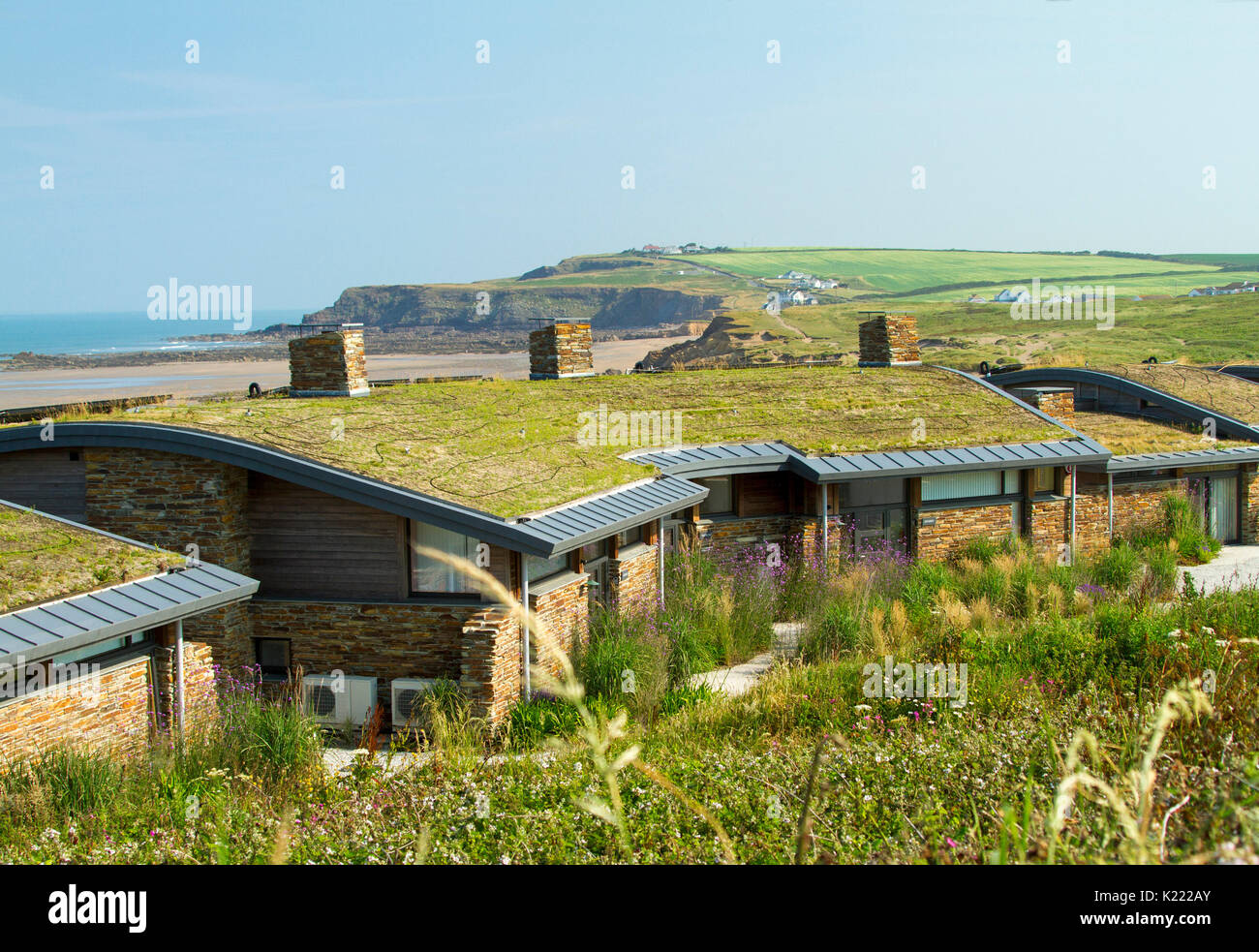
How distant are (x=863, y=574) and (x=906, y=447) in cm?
439

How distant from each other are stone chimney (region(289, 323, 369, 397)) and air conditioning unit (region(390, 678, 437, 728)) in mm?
8344

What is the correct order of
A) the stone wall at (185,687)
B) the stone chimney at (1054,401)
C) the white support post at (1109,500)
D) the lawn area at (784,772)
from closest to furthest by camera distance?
the lawn area at (784,772)
the stone wall at (185,687)
the white support post at (1109,500)
the stone chimney at (1054,401)

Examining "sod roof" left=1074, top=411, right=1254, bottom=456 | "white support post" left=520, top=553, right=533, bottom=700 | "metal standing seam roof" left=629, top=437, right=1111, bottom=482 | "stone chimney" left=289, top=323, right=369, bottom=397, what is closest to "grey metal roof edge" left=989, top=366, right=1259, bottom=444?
"sod roof" left=1074, top=411, right=1254, bottom=456

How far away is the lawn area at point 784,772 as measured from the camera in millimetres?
5000

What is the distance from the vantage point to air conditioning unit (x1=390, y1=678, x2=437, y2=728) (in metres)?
13.6

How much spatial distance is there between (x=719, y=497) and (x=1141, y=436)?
→ 1194 cm

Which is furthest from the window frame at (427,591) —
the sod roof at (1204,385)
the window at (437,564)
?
the sod roof at (1204,385)

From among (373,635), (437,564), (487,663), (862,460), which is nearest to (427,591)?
(437,564)

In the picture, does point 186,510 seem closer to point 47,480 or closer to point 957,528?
point 47,480

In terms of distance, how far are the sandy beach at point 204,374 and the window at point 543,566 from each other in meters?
45.3

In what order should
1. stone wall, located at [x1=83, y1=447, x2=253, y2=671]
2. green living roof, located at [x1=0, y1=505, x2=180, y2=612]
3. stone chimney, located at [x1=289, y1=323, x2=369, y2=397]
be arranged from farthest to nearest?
stone chimney, located at [x1=289, y1=323, x2=369, y2=397], stone wall, located at [x1=83, y1=447, x2=253, y2=671], green living roof, located at [x1=0, y1=505, x2=180, y2=612]

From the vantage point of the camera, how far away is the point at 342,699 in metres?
14.1

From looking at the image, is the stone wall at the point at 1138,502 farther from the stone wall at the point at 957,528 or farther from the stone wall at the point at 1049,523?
the stone wall at the point at 957,528

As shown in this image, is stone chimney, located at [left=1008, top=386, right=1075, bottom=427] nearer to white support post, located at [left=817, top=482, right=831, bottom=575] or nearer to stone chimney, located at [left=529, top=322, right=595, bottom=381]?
white support post, located at [left=817, top=482, right=831, bottom=575]
